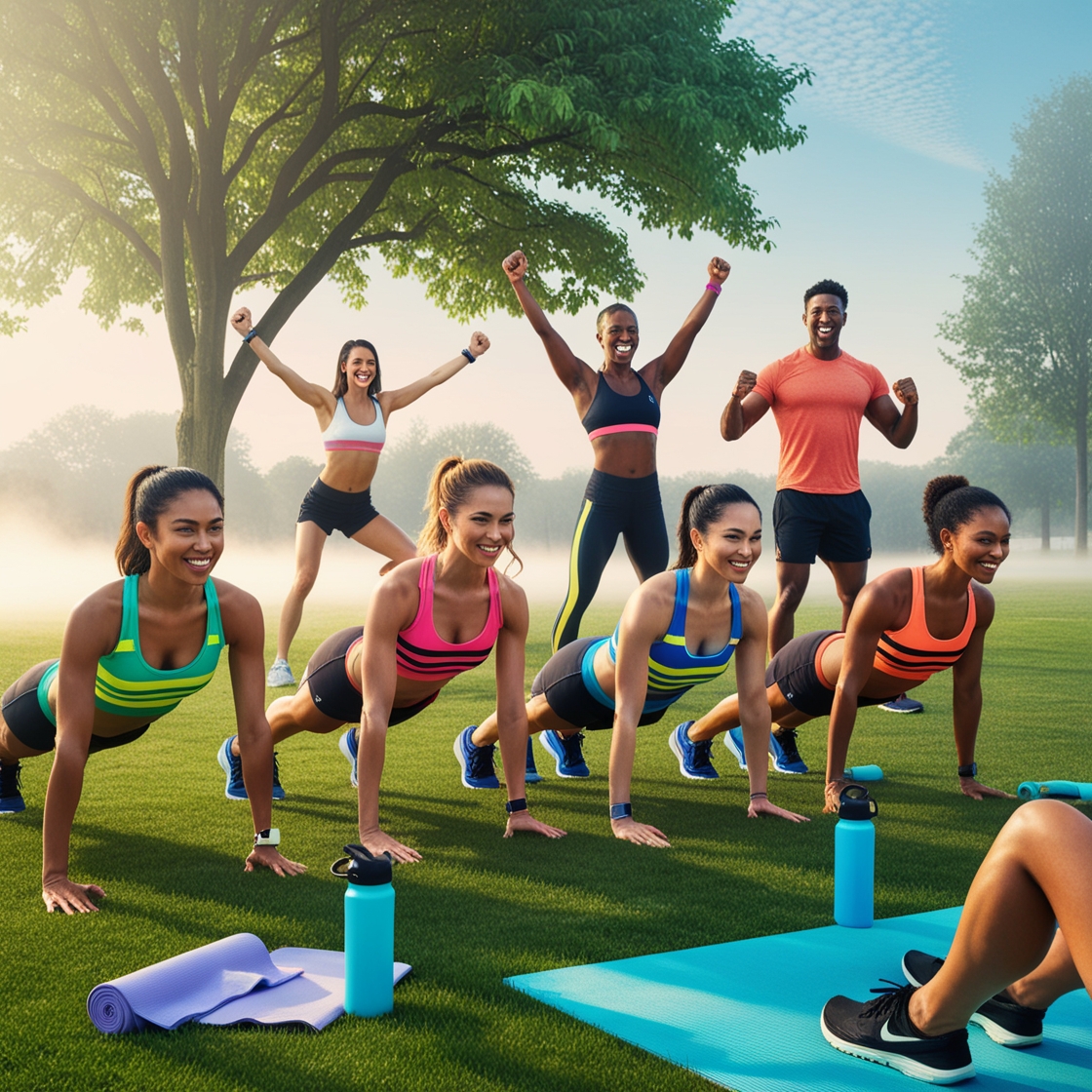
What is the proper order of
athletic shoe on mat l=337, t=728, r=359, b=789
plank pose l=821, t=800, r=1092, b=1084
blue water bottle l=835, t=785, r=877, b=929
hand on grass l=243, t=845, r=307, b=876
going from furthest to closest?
1. athletic shoe on mat l=337, t=728, r=359, b=789
2. hand on grass l=243, t=845, r=307, b=876
3. blue water bottle l=835, t=785, r=877, b=929
4. plank pose l=821, t=800, r=1092, b=1084

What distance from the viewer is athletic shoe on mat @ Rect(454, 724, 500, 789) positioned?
6.11 meters

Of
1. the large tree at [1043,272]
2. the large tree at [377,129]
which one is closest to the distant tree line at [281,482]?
the large tree at [1043,272]

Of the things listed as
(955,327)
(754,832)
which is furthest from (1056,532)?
(754,832)

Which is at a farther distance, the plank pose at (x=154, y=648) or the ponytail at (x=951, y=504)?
the ponytail at (x=951, y=504)

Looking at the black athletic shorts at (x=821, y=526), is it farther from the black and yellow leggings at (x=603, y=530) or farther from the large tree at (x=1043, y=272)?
the large tree at (x=1043, y=272)

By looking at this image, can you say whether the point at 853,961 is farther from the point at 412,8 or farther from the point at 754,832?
the point at 412,8

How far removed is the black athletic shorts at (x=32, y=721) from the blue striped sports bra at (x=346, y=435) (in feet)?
13.9

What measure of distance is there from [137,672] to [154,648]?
113 millimetres

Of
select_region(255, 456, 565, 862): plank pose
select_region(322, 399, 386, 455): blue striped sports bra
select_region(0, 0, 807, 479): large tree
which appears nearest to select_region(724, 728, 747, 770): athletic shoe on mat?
select_region(255, 456, 565, 862): plank pose

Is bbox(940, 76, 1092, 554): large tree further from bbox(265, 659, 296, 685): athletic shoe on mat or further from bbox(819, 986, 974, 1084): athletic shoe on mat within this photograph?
bbox(819, 986, 974, 1084): athletic shoe on mat

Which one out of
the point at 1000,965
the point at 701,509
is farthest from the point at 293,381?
the point at 1000,965

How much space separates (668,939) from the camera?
3559 millimetres

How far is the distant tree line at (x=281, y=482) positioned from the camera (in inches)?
3292

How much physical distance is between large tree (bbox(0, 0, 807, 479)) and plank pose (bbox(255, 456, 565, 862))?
1119cm
